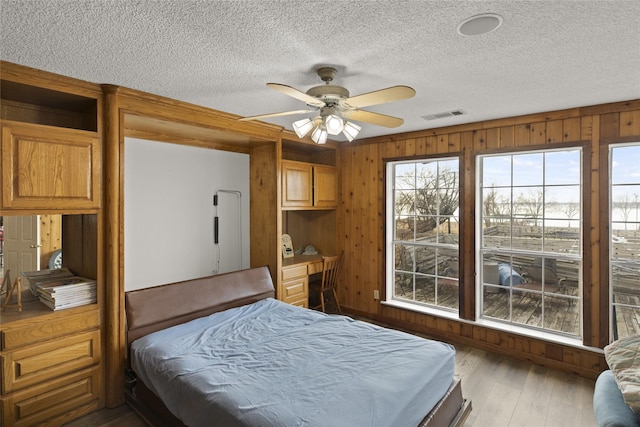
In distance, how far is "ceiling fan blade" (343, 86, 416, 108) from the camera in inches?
71.6

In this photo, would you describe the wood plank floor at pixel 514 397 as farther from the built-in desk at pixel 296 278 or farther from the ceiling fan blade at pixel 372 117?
the ceiling fan blade at pixel 372 117

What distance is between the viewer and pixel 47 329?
7.68 ft

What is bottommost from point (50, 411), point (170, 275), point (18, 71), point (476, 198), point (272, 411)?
point (50, 411)

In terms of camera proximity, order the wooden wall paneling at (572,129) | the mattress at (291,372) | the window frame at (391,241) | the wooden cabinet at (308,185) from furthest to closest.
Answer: the window frame at (391,241), the wooden cabinet at (308,185), the wooden wall paneling at (572,129), the mattress at (291,372)

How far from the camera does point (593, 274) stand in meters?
3.06

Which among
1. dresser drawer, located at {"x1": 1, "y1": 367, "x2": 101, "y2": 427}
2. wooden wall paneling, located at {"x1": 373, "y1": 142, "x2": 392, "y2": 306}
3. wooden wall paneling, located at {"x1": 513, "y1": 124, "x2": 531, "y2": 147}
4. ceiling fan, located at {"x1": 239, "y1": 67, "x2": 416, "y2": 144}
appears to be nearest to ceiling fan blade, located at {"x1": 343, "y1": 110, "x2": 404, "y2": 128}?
ceiling fan, located at {"x1": 239, "y1": 67, "x2": 416, "y2": 144}

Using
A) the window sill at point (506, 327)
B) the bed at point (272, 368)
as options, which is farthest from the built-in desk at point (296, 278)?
the window sill at point (506, 327)

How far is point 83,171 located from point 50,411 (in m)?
1.69

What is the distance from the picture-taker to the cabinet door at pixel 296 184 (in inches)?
160

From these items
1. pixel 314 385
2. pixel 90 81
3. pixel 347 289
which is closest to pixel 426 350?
pixel 314 385

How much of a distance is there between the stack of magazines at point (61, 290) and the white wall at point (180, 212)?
532 millimetres

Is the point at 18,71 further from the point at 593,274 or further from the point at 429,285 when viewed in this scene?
the point at 593,274

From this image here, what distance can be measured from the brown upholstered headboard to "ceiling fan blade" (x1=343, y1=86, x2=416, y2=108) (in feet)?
7.10

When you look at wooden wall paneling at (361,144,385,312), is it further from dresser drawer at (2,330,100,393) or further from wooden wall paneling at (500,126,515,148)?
dresser drawer at (2,330,100,393)
